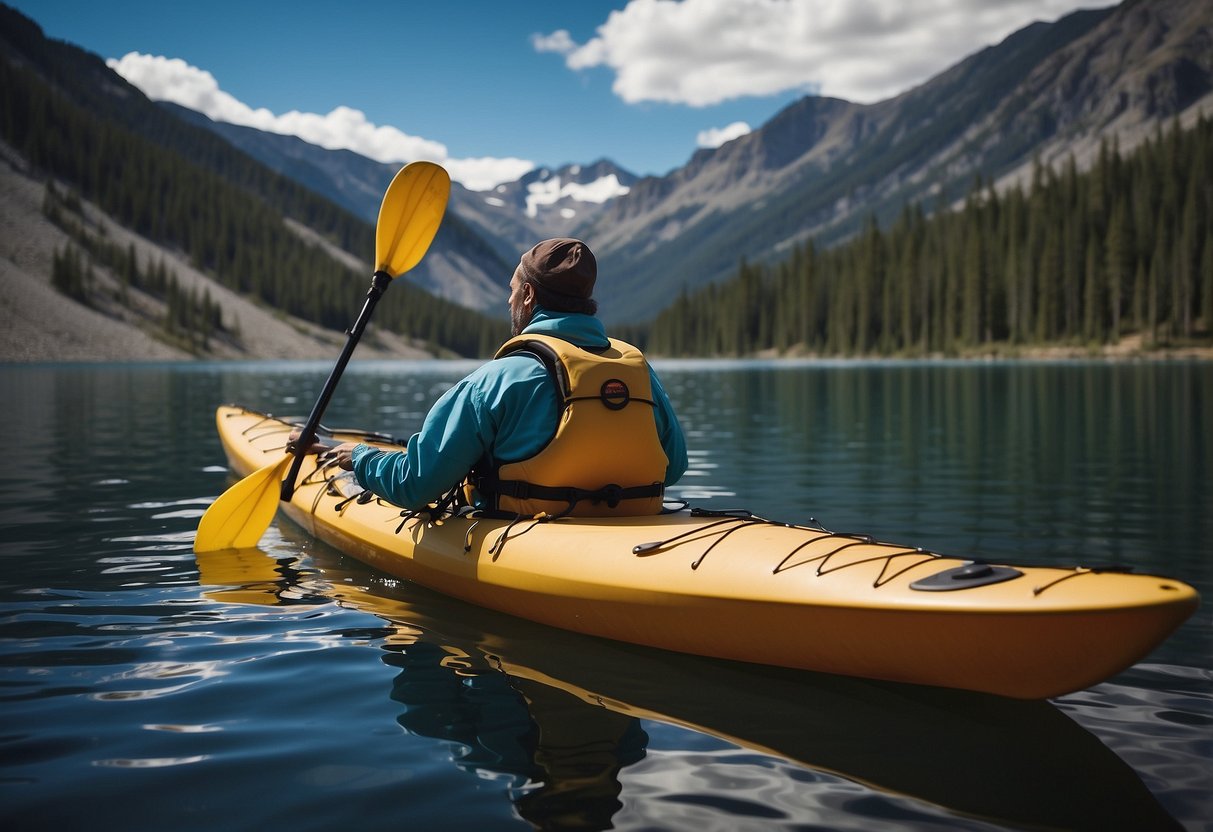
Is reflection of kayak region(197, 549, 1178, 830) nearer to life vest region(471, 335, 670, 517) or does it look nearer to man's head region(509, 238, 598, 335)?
life vest region(471, 335, 670, 517)

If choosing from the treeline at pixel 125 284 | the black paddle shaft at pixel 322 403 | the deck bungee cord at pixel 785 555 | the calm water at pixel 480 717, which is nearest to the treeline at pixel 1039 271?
the treeline at pixel 125 284

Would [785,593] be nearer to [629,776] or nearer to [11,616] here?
[629,776]

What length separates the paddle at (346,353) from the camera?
7.77 m

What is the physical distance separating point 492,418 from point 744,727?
2.25 metres

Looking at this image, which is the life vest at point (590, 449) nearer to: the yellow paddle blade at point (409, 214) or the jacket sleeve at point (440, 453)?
the jacket sleeve at point (440, 453)

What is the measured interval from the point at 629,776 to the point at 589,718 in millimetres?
685

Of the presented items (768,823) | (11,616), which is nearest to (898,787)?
(768,823)

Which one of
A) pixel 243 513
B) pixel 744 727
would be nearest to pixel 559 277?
pixel 744 727

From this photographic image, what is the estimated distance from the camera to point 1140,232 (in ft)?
252

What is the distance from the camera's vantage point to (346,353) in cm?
784

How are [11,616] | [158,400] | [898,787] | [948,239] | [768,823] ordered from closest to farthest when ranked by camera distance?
1. [768,823]
2. [898,787]
3. [11,616]
4. [158,400]
5. [948,239]

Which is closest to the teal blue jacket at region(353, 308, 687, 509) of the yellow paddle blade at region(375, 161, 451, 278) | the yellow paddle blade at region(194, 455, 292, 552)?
the yellow paddle blade at region(194, 455, 292, 552)

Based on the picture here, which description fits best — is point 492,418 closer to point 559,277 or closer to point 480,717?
point 559,277

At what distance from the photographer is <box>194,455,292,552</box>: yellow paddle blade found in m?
7.78
